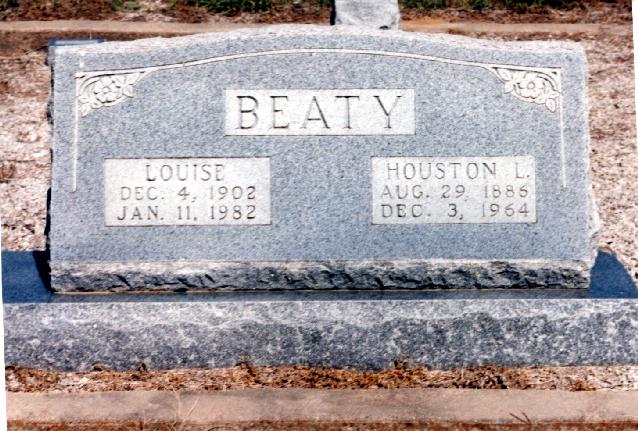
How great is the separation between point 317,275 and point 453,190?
85cm

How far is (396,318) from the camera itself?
430cm

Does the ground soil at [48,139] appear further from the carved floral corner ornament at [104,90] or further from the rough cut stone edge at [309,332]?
the carved floral corner ornament at [104,90]

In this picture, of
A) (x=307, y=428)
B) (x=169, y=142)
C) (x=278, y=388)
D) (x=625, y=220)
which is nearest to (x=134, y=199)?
(x=169, y=142)

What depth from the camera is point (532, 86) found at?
183 inches

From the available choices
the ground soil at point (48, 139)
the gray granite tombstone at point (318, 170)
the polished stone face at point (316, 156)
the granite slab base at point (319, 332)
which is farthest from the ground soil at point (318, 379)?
the ground soil at point (48, 139)

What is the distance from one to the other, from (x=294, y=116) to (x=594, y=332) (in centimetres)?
188

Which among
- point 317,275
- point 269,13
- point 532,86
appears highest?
point 269,13

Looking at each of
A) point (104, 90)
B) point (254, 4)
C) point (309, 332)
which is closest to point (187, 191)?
point (104, 90)

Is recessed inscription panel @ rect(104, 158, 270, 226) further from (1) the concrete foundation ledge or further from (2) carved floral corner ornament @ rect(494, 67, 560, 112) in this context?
(2) carved floral corner ornament @ rect(494, 67, 560, 112)

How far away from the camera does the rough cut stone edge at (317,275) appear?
4520 millimetres

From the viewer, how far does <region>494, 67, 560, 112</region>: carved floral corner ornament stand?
4.62 metres

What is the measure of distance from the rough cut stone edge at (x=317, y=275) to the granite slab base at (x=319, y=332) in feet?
0.61

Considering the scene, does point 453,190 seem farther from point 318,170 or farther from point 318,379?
point 318,379

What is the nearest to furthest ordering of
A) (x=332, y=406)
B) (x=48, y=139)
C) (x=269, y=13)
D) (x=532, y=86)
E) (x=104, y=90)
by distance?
(x=332, y=406) → (x=104, y=90) → (x=532, y=86) → (x=48, y=139) → (x=269, y=13)
